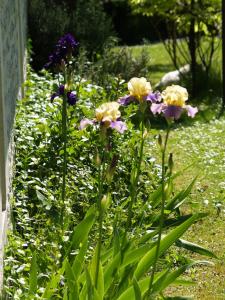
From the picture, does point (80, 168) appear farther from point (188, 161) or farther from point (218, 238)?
A: point (188, 161)

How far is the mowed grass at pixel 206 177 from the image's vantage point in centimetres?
505

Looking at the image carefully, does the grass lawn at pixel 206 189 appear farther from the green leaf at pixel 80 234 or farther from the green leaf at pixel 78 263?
the green leaf at pixel 78 263

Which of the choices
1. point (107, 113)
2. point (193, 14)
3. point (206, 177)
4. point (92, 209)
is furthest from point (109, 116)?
point (193, 14)

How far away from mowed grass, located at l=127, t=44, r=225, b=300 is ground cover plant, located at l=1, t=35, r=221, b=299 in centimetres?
17

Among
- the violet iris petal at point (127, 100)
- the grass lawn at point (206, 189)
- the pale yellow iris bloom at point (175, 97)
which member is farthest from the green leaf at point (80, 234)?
the pale yellow iris bloom at point (175, 97)

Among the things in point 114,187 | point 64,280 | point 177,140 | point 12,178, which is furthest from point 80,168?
point 177,140

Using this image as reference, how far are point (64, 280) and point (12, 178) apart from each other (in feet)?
4.89

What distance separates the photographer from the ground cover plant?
3443 mm

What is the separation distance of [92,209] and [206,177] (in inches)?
141

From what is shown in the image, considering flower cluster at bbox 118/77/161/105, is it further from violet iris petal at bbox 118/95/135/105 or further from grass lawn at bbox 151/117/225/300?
grass lawn at bbox 151/117/225/300

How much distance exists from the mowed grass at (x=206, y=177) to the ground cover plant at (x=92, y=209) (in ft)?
0.56

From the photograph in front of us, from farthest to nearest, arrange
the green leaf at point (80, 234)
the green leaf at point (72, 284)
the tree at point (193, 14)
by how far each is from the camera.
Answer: the tree at point (193, 14) → the green leaf at point (80, 234) → the green leaf at point (72, 284)

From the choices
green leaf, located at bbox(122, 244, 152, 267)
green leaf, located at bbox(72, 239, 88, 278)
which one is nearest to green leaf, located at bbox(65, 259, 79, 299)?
green leaf, located at bbox(72, 239, 88, 278)

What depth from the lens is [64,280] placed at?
3.95 meters
